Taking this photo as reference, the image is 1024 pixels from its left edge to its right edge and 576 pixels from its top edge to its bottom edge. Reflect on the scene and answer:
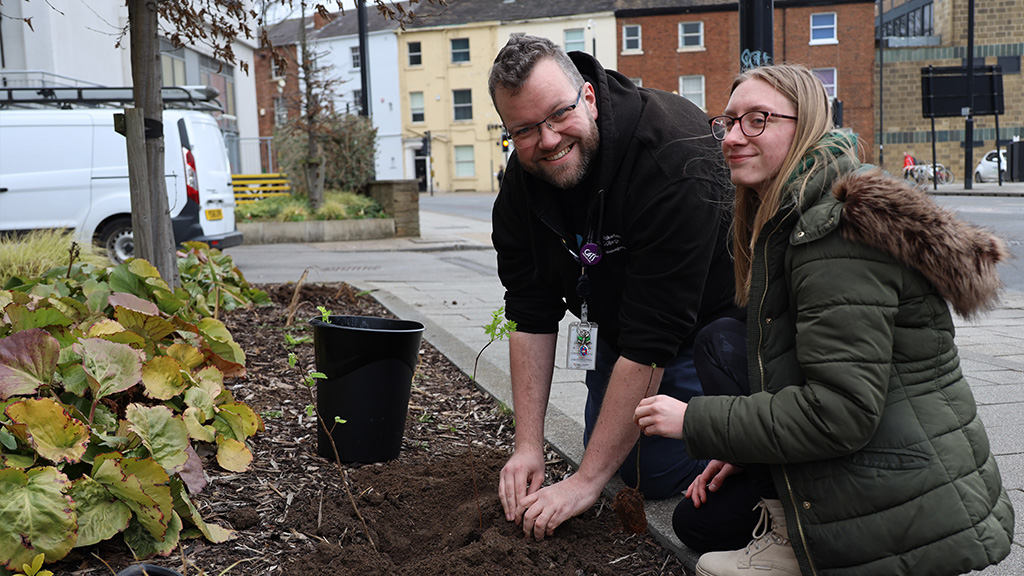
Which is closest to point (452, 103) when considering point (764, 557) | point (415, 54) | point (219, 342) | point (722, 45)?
point (415, 54)

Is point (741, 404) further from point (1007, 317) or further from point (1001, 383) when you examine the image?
point (1007, 317)

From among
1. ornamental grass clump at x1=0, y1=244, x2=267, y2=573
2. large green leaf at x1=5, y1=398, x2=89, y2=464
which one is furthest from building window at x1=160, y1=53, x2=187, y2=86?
large green leaf at x1=5, y1=398, x2=89, y2=464

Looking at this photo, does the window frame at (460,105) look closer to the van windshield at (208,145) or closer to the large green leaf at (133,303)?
the van windshield at (208,145)

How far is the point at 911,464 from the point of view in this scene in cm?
172

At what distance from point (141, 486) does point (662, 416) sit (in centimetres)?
131

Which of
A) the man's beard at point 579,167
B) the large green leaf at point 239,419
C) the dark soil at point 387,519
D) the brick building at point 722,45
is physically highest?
the brick building at point 722,45

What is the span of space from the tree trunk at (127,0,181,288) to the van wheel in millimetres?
6171

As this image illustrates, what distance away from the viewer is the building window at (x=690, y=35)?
1606 inches

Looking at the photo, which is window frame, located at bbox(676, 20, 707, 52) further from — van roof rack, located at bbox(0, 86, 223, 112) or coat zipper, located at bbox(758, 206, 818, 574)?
coat zipper, located at bbox(758, 206, 818, 574)

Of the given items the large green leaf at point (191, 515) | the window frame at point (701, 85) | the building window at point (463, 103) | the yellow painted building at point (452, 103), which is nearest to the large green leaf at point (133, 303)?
the large green leaf at point (191, 515)

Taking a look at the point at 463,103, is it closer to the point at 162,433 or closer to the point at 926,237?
the point at 162,433

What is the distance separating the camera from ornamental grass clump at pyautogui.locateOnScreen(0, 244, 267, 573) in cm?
207

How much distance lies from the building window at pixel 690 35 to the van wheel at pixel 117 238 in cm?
3494

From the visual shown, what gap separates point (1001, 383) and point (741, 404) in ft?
10.1
